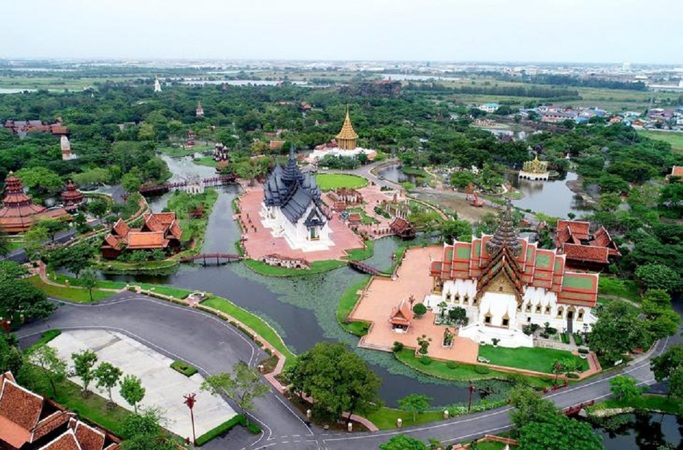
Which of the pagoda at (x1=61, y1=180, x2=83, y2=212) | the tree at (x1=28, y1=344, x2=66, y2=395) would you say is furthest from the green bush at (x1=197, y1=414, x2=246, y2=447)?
the pagoda at (x1=61, y1=180, x2=83, y2=212)

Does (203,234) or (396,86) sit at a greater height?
(396,86)

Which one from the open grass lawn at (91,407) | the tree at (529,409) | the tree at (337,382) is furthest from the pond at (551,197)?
the open grass lawn at (91,407)

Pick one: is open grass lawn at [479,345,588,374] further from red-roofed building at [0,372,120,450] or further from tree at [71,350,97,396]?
tree at [71,350,97,396]

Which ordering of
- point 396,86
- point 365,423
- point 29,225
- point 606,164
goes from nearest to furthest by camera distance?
point 365,423 < point 29,225 < point 606,164 < point 396,86

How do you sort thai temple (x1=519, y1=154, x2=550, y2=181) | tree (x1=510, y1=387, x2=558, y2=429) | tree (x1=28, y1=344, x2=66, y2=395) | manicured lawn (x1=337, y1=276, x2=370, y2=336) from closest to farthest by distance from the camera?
tree (x1=510, y1=387, x2=558, y2=429)
tree (x1=28, y1=344, x2=66, y2=395)
manicured lawn (x1=337, y1=276, x2=370, y2=336)
thai temple (x1=519, y1=154, x2=550, y2=181)

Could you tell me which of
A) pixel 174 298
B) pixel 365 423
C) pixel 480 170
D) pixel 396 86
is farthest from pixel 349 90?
pixel 365 423

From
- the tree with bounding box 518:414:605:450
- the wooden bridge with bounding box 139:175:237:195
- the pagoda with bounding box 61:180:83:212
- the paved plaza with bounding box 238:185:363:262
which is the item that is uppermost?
the pagoda with bounding box 61:180:83:212

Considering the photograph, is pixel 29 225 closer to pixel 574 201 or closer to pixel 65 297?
pixel 65 297
